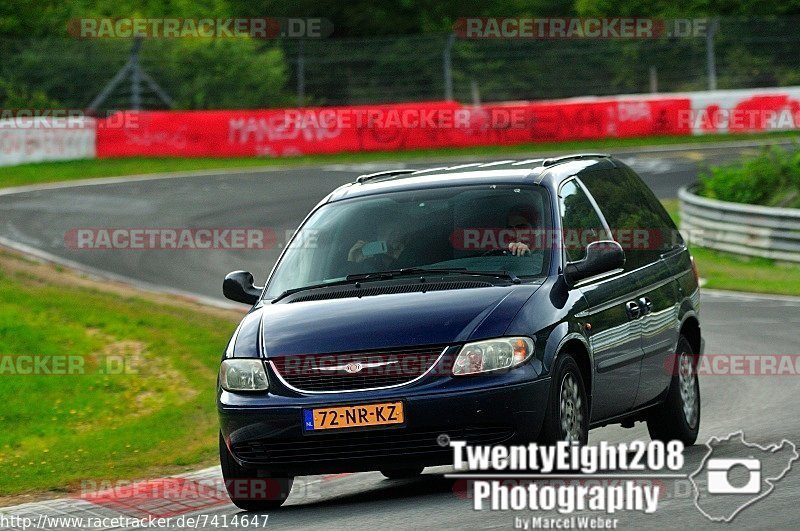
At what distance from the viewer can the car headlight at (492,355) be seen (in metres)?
7.67

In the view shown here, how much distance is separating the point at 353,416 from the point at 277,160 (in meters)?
29.2

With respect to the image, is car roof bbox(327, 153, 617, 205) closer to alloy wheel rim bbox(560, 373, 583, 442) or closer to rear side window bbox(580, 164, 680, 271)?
rear side window bbox(580, 164, 680, 271)

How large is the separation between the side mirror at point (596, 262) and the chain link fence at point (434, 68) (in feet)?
103

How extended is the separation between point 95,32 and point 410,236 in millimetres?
35943

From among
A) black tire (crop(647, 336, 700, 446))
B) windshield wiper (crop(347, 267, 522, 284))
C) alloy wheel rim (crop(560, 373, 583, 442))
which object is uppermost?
windshield wiper (crop(347, 267, 522, 284))

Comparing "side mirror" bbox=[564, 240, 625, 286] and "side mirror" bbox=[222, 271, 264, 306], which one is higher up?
"side mirror" bbox=[564, 240, 625, 286]

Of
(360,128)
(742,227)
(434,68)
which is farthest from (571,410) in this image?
(434,68)

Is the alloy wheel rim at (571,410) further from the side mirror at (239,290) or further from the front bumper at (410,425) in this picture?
the side mirror at (239,290)

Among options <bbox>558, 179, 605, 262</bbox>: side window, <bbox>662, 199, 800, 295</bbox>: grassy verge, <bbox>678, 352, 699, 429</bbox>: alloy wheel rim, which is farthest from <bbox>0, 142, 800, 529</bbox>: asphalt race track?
<bbox>558, 179, 605, 262</bbox>: side window

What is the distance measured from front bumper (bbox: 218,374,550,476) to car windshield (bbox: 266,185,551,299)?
0.98 m

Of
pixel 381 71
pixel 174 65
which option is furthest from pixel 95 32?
pixel 381 71

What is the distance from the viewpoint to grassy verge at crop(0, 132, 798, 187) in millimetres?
33250

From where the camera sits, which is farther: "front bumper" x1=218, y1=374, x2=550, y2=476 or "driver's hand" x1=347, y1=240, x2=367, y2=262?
"driver's hand" x1=347, y1=240, x2=367, y2=262

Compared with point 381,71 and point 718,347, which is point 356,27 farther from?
point 718,347
